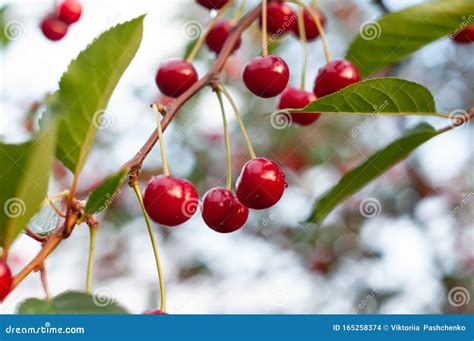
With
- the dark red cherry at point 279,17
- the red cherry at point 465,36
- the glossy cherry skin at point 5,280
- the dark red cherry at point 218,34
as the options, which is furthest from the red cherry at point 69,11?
the glossy cherry skin at point 5,280

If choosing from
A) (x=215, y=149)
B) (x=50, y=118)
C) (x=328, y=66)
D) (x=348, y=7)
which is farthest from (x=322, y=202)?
(x=348, y=7)

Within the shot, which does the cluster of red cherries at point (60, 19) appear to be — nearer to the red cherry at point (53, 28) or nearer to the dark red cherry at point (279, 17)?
the red cherry at point (53, 28)

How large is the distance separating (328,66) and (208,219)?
49 cm

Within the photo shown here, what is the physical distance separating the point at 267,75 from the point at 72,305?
29.8 inches

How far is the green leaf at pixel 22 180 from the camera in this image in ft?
3.28

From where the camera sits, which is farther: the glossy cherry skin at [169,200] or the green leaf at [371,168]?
the green leaf at [371,168]

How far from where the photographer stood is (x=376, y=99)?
1304 mm

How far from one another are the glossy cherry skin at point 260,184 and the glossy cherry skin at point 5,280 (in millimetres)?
520

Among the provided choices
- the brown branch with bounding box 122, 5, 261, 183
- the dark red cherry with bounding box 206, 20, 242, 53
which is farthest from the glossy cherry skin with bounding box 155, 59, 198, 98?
the dark red cherry with bounding box 206, 20, 242, 53

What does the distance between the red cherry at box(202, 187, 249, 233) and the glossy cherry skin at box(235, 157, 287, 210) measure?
0.05 meters

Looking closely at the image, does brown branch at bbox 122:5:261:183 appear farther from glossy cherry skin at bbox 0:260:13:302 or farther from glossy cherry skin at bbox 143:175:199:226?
glossy cherry skin at bbox 0:260:13:302

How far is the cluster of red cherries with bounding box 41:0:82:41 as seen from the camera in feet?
7.85

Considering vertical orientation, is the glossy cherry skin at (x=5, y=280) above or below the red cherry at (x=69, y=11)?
above

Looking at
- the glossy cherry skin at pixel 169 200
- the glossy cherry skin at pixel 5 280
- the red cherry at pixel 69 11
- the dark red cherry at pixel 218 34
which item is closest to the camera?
the glossy cherry skin at pixel 5 280
